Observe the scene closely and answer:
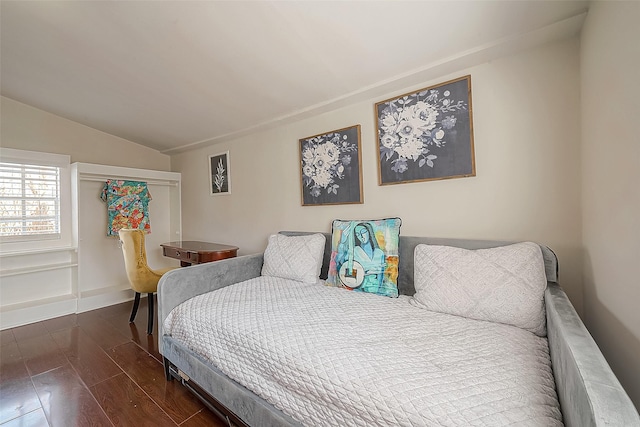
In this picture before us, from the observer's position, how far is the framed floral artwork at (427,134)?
173 centimetres

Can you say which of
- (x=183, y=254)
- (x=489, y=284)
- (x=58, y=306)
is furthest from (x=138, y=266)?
(x=489, y=284)

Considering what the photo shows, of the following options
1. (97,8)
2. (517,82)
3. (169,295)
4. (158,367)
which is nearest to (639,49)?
(517,82)

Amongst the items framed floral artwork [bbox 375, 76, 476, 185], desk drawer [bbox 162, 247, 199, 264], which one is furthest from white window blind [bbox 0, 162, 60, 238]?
framed floral artwork [bbox 375, 76, 476, 185]

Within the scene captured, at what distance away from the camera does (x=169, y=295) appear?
5.65 ft

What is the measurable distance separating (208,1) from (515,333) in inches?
89.2

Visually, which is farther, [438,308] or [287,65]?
[287,65]

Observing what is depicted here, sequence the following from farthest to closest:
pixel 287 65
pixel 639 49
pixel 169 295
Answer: pixel 287 65, pixel 169 295, pixel 639 49

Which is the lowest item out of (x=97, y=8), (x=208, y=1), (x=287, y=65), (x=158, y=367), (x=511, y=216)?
(x=158, y=367)

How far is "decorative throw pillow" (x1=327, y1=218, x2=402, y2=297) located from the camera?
1766 millimetres

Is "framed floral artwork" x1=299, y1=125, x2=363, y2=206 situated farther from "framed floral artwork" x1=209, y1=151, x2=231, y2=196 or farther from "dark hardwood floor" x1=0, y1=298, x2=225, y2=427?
"dark hardwood floor" x1=0, y1=298, x2=225, y2=427

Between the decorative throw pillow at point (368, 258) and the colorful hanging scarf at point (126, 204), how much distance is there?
115 inches

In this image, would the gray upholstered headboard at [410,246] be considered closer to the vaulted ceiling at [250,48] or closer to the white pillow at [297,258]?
the white pillow at [297,258]

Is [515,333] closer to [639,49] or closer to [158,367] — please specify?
[639,49]

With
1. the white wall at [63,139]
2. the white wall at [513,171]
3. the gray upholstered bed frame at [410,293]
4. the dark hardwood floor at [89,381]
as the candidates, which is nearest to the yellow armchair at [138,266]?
the dark hardwood floor at [89,381]
